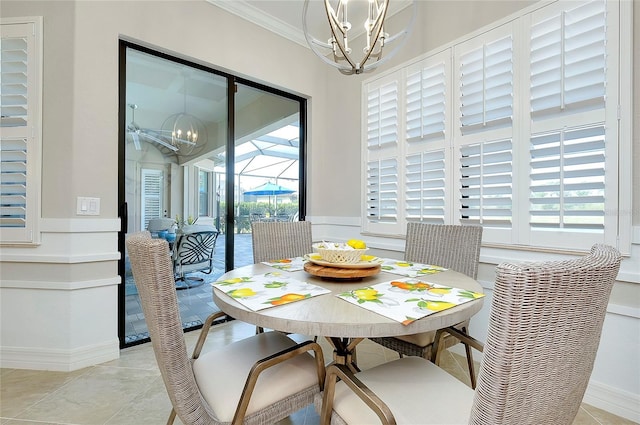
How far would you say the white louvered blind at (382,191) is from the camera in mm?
2793

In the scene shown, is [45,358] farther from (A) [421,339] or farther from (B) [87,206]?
(A) [421,339]

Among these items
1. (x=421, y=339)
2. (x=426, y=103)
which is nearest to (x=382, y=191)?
(x=426, y=103)

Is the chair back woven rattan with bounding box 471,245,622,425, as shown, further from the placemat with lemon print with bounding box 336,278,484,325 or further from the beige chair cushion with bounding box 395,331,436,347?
the beige chair cushion with bounding box 395,331,436,347

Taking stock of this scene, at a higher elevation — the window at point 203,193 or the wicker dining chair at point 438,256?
the window at point 203,193

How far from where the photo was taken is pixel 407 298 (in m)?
1.11

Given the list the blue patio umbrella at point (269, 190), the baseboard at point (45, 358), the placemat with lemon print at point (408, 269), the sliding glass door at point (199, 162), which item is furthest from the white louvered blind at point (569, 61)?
the baseboard at point (45, 358)

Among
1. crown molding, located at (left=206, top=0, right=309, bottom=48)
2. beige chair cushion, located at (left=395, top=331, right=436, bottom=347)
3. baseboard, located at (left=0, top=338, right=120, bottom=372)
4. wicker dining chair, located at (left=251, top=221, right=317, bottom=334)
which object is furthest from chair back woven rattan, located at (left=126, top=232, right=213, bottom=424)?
crown molding, located at (left=206, top=0, right=309, bottom=48)

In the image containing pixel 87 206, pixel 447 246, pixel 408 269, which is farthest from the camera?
pixel 87 206

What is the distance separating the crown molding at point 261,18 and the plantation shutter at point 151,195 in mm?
1584

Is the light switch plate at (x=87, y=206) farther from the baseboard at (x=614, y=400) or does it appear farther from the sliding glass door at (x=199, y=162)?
the baseboard at (x=614, y=400)

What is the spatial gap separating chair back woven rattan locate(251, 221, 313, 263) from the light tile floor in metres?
0.94

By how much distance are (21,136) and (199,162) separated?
120 centimetres

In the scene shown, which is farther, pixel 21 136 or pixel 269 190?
pixel 269 190

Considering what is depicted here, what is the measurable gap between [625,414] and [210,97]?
366 cm
